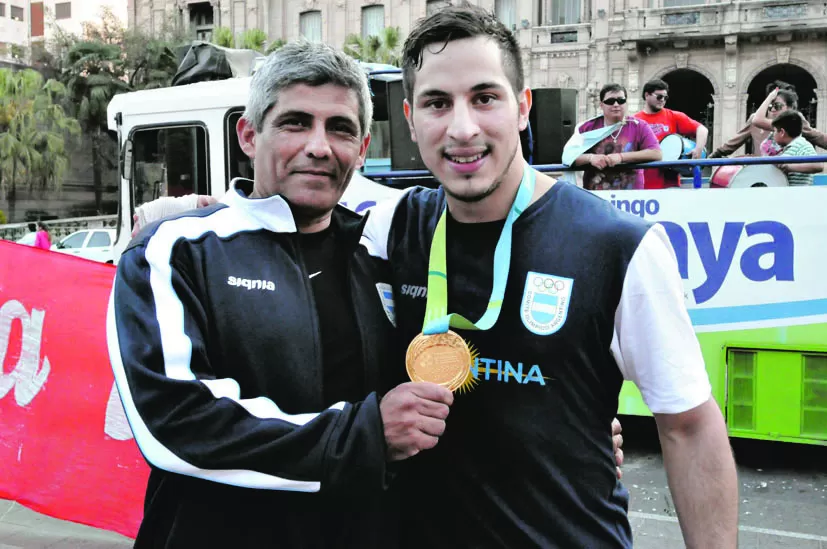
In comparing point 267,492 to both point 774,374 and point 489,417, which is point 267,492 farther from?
point 774,374

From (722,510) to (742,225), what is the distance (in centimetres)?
466

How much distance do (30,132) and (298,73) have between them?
38967mm

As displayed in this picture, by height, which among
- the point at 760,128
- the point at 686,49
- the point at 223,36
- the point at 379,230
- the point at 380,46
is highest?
the point at 223,36

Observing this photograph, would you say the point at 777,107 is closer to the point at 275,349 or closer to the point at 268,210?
the point at 268,210

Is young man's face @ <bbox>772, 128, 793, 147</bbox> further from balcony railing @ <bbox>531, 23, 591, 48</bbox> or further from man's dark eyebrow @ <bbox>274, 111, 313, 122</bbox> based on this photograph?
balcony railing @ <bbox>531, 23, 591, 48</bbox>

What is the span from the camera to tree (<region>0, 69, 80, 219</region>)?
36.2 metres

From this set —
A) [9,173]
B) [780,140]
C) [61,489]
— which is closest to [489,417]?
[61,489]

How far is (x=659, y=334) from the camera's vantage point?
5.89 ft

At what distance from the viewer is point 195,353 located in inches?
71.9

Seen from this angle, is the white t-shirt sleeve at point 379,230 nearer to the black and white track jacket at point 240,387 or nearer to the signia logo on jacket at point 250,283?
the black and white track jacket at point 240,387

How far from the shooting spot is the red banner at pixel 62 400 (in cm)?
423

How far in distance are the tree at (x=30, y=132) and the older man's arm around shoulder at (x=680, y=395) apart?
39.2 metres

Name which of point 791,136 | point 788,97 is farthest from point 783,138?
point 788,97

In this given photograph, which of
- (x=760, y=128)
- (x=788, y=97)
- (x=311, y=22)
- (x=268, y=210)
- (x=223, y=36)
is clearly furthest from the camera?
(x=311, y=22)
